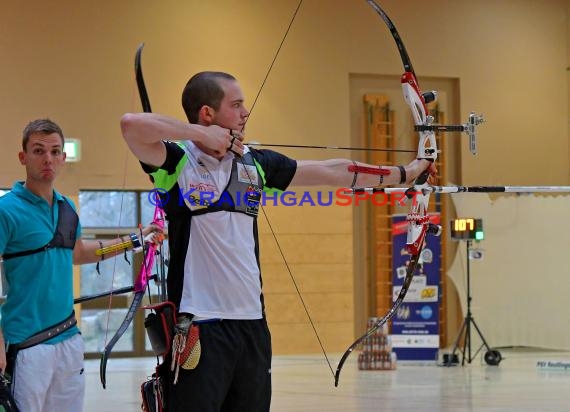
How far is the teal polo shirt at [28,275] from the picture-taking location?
3131mm

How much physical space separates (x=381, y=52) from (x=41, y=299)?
1048 centimetres

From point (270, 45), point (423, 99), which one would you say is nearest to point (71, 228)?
point (423, 99)

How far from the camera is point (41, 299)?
3.17 meters

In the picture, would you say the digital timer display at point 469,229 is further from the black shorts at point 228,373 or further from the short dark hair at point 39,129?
the black shorts at point 228,373

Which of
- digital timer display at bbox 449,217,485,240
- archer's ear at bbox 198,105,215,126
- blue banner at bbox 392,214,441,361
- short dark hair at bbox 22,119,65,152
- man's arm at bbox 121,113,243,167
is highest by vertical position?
short dark hair at bbox 22,119,65,152

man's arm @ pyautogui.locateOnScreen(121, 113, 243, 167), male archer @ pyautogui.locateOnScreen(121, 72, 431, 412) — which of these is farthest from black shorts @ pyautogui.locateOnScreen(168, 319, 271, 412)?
man's arm @ pyautogui.locateOnScreen(121, 113, 243, 167)

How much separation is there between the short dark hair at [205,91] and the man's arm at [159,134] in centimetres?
12

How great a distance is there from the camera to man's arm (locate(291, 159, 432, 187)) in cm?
288

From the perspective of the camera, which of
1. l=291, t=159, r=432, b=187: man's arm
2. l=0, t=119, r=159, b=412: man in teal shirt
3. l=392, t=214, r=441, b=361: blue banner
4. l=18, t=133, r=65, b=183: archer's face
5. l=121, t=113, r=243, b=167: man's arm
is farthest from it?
l=392, t=214, r=441, b=361: blue banner

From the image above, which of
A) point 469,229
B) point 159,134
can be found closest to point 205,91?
point 159,134

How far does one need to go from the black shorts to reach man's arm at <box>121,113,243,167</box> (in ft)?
1.66

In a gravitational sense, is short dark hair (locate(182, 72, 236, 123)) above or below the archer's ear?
above

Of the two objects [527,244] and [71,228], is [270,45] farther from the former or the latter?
[71,228]

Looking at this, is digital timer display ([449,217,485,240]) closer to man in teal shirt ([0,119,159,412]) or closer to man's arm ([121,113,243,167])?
man in teal shirt ([0,119,159,412])
